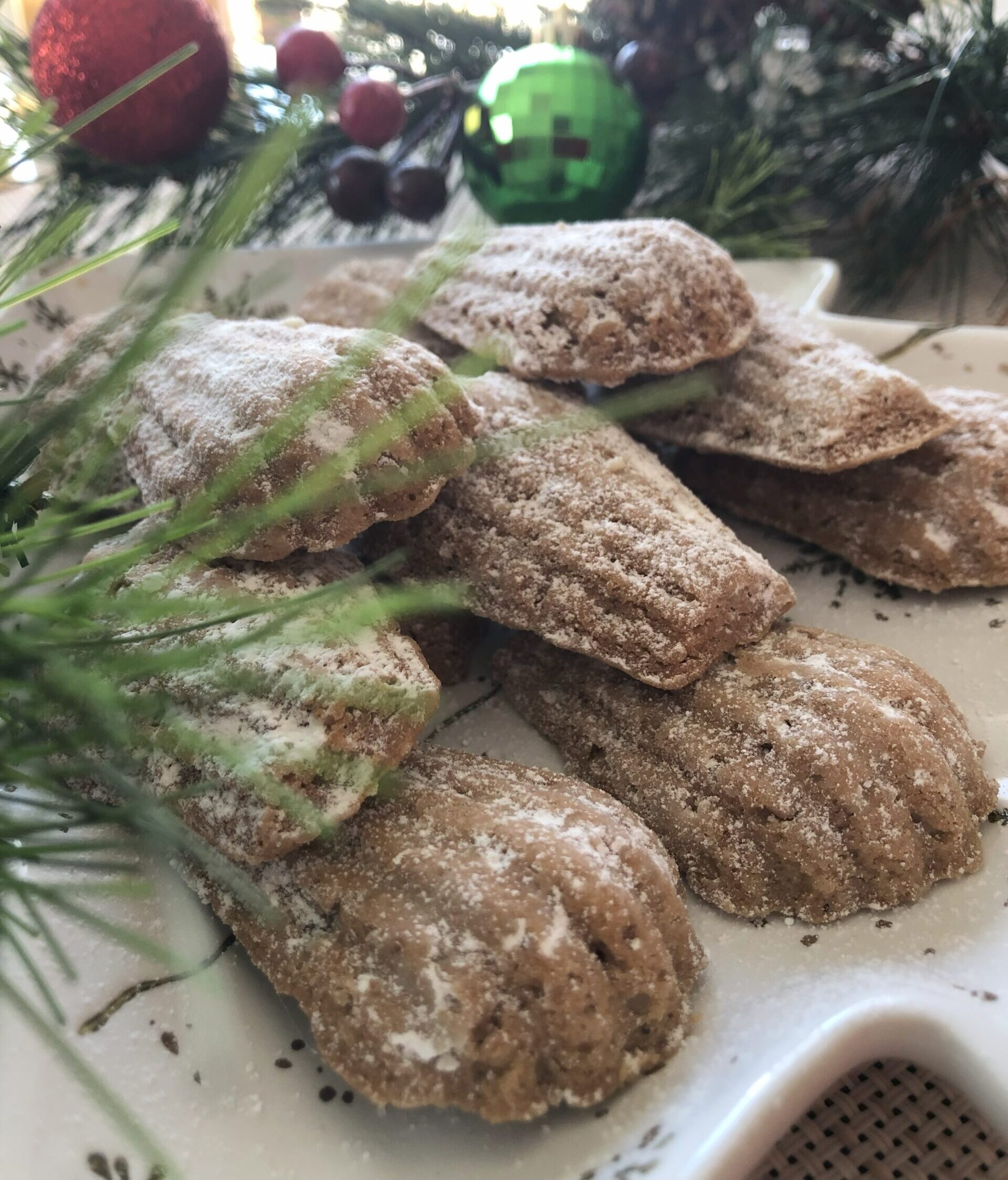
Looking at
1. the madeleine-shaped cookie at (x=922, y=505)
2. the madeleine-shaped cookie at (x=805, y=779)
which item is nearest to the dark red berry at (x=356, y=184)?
the madeleine-shaped cookie at (x=922, y=505)

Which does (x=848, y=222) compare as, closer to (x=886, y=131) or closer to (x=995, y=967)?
(x=886, y=131)

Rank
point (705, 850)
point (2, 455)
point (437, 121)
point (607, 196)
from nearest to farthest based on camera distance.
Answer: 1. point (2, 455)
2. point (705, 850)
3. point (607, 196)
4. point (437, 121)

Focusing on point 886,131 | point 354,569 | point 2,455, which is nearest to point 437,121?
point 886,131

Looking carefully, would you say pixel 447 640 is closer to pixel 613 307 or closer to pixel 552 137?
pixel 613 307

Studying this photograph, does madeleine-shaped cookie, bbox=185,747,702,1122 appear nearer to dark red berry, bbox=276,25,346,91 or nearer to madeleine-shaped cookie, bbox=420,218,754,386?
madeleine-shaped cookie, bbox=420,218,754,386

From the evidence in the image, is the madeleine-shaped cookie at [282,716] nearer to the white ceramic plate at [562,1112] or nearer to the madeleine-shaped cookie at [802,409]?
the white ceramic plate at [562,1112]

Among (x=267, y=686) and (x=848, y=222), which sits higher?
(x=267, y=686)
